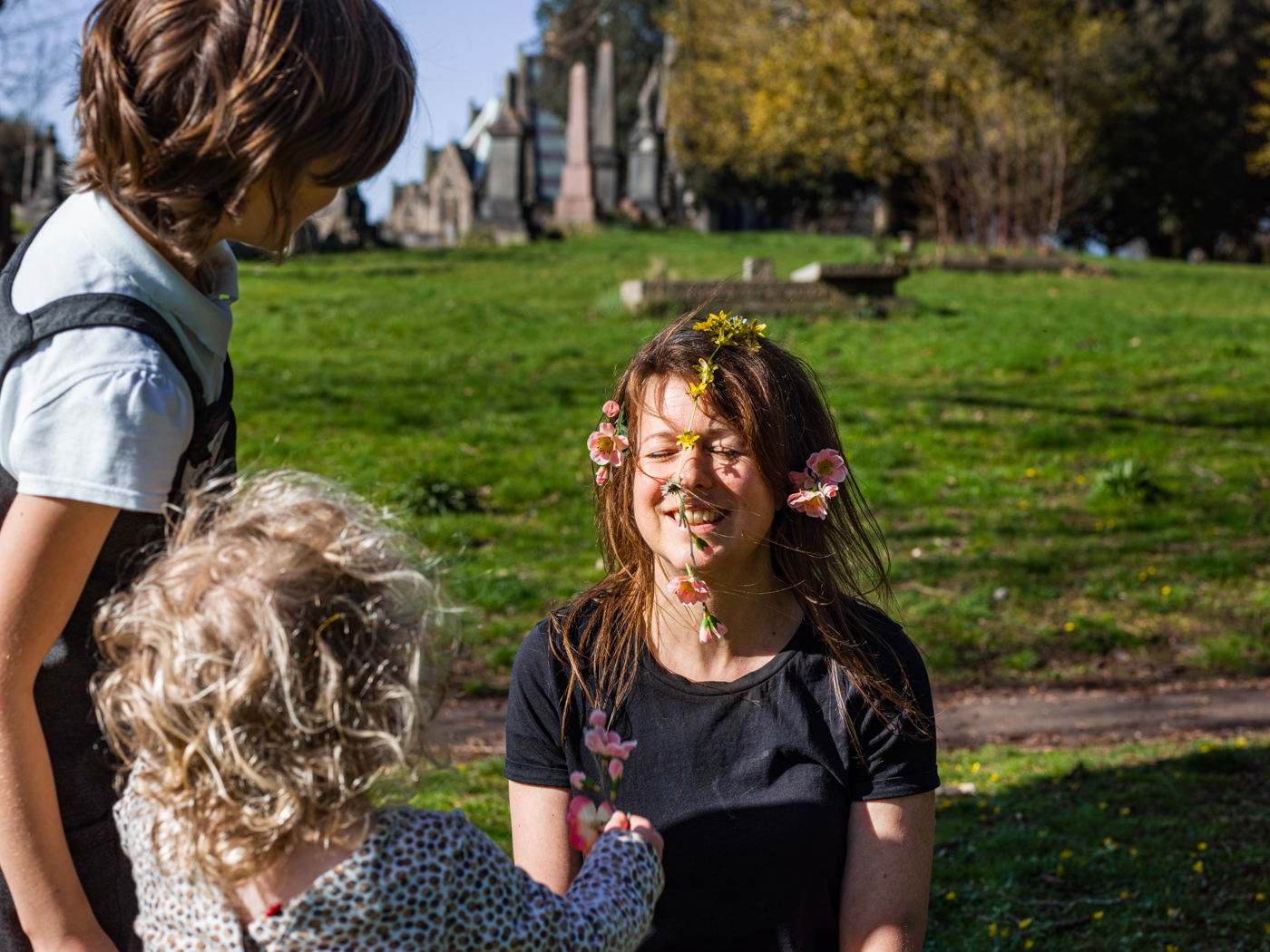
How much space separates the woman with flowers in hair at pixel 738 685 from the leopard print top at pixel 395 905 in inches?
19.6

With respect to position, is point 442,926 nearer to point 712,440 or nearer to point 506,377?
point 712,440

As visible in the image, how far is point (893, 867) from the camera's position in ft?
6.21

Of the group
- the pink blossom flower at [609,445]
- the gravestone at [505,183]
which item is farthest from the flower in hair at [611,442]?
the gravestone at [505,183]

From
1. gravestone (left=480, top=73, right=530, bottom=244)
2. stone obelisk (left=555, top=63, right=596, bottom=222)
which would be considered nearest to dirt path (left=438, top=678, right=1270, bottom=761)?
gravestone (left=480, top=73, right=530, bottom=244)

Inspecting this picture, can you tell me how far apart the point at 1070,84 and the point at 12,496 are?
26520 millimetres

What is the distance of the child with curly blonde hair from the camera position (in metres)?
1.21

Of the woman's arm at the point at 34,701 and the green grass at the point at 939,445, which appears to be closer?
the woman's arm at the point at 34,701

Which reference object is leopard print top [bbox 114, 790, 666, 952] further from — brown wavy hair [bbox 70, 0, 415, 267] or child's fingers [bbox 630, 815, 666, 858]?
brown wavy hair [bbox 70, 0, 415, 267]

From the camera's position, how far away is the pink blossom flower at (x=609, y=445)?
2170 mm

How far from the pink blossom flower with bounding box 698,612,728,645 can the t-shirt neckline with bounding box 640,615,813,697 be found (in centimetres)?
8

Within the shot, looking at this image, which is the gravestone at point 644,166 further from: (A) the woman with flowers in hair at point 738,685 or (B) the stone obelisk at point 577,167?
(A) the woman with flowers in hair at point 738,685

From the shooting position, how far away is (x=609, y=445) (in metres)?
2.18

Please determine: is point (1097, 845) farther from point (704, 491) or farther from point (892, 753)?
point (704, 491)

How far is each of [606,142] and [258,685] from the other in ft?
94.5
